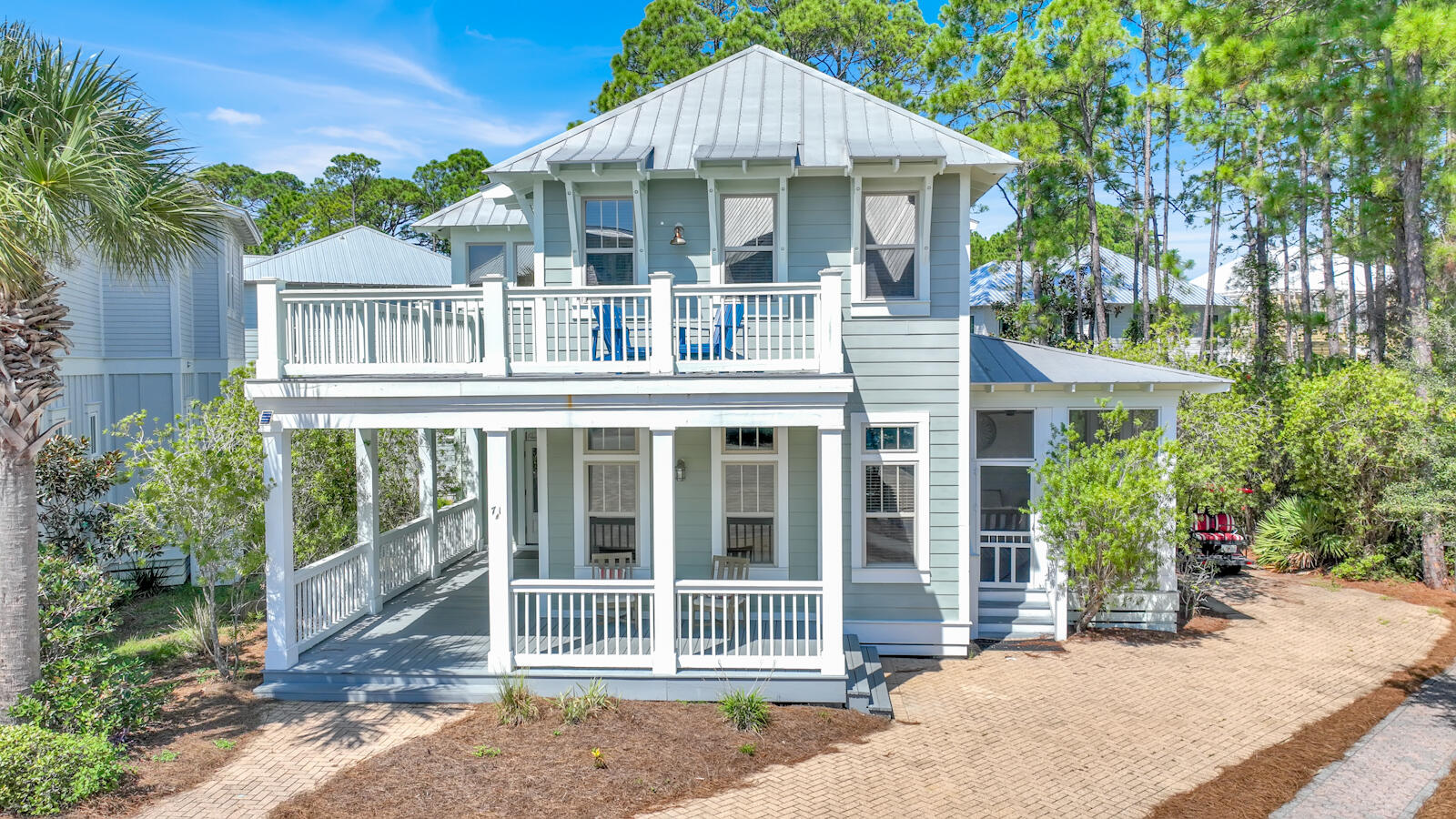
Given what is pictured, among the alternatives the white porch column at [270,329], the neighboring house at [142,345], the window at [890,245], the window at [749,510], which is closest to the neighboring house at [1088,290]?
the window at [890,245]

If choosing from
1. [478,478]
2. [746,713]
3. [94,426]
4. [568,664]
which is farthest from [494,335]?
[94,426]

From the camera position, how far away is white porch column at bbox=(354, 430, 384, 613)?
1172cm

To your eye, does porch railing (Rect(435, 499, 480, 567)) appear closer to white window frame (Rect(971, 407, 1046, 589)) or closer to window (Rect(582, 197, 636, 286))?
window (Rect(582, 197, 636, 286))

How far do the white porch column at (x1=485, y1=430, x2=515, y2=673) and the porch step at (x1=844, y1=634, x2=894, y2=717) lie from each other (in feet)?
12.5

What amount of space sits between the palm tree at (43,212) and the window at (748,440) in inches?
245

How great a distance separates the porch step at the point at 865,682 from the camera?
359 inches

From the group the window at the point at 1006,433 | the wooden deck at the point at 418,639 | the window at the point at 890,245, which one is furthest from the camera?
the window at the point at 1006,433

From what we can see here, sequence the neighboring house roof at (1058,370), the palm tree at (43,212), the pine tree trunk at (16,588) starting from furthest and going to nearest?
the neighboring house roof at (1058,370) → the pine tree trunk at (16,588) → the palm tree at (43,212)

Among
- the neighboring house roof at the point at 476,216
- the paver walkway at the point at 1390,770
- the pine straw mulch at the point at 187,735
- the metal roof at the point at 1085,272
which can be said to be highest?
the metal roof at the point at 1085,272

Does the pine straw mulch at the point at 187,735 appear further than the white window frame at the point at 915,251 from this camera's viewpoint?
No

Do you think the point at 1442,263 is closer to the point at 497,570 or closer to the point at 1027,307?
the point at 1027,307

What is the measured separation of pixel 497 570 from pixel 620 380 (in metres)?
2.52

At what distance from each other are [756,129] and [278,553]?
7814mm

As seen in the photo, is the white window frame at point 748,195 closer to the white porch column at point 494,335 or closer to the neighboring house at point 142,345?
the white porch column at point 494,335
